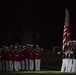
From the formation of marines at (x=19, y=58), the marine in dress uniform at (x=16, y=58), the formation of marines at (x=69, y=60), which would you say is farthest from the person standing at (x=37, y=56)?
the formation of marines at (x=69, y=60)

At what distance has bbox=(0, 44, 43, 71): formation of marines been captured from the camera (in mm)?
31984

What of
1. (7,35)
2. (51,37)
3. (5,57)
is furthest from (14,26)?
(5,57)

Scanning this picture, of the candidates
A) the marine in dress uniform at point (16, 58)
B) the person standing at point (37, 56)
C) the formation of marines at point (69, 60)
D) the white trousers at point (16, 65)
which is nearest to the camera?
the formation of marines at point (69, 60)

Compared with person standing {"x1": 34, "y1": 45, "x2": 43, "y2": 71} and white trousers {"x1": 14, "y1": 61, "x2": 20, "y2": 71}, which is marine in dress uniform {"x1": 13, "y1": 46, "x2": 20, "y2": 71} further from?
person standing {"x1": 34, "y1": 45, "x2": 43, "y2": 71}

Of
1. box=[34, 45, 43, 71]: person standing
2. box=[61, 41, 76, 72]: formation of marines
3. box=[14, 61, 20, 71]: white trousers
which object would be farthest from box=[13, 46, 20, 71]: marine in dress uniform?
box=[61, 41, 76, 72]: formation of marines

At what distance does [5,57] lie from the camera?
32344 millimetres

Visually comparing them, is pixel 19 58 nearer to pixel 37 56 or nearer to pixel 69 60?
pixel 37 56

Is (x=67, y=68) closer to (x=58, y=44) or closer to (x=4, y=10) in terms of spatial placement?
(x=4, y=10)

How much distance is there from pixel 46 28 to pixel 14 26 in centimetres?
318

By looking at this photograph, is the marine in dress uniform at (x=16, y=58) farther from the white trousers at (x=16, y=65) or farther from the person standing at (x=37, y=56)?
the person standing at (x=37, y=56)

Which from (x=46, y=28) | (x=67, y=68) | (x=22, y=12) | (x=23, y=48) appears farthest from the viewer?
(x=46, y=28)

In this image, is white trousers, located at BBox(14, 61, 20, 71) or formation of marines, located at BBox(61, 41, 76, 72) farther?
white trousers, located at BBox(14, 61, 20, 71)

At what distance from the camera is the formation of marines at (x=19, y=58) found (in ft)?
105

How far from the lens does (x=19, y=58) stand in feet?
105
